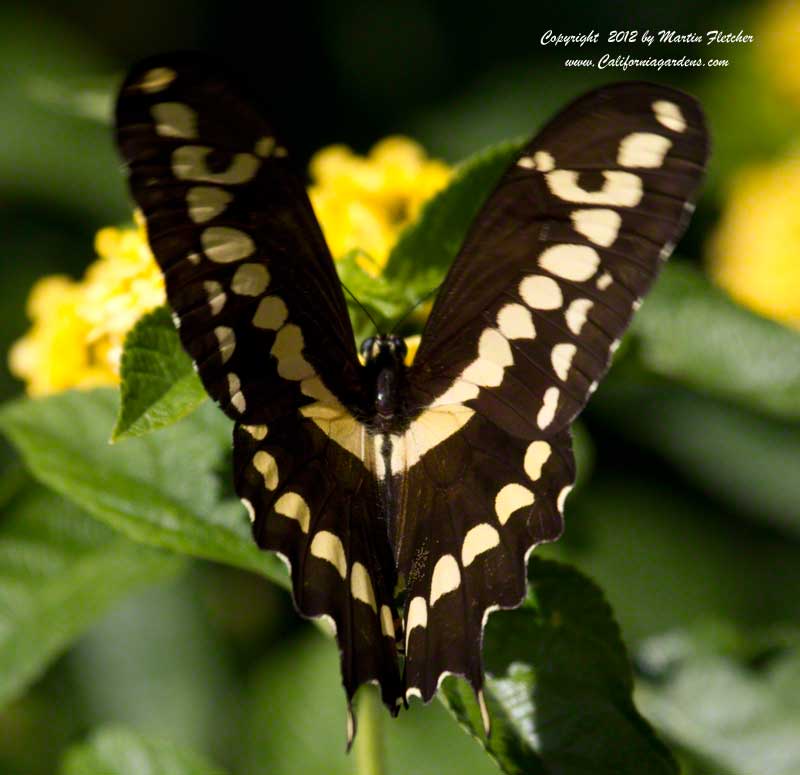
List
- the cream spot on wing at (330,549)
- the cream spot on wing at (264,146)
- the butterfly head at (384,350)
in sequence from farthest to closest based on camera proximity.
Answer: the butterfly head at (384,350) < the cream spot on wing at (330,549) < the cream spot on wing at (264,146)

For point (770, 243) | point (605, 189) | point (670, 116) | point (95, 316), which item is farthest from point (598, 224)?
point (770, 243)

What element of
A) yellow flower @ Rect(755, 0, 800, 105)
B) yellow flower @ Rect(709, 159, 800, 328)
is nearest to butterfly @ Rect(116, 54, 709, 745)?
yellow flower @ Rect(709, 159, 800, 328)

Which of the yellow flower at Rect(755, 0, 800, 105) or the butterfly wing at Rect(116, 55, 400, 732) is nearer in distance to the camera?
the butterfly wing at Rect(116, 55, 400, 732)

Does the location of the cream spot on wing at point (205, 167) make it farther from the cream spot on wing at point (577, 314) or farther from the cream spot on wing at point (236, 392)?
the cream spot on wing at point (577, 314)

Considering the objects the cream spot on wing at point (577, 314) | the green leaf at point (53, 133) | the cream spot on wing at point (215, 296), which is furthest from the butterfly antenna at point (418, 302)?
the green leaf at point (53, 133)

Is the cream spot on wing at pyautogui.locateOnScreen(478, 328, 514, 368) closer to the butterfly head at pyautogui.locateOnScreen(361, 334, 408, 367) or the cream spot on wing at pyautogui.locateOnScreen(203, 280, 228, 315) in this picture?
the butterfly head at pyautogui.locateOnScreen(361, 334, 408, 367)
